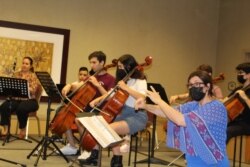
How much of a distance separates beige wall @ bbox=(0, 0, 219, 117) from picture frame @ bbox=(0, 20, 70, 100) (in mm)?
103

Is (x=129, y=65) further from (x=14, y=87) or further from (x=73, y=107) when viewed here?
(x=14, y=87)

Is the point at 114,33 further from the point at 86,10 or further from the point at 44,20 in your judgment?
the point at 44,20

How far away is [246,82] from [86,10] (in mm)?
3803

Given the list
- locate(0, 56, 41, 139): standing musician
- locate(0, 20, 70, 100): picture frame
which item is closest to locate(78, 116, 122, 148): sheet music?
locate(0, 56, 41, 139): standing musician

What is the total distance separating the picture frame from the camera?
6.79m

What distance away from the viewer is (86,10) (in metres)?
7.34

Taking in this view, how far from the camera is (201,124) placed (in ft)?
8.45

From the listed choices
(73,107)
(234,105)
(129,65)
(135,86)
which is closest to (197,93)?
(135,86)

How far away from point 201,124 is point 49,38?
4971 millimetres

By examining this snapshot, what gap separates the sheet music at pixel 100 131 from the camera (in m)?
2.69

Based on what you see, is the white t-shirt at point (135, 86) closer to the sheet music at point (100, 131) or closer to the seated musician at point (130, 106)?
the seated musician at point (130, 106)

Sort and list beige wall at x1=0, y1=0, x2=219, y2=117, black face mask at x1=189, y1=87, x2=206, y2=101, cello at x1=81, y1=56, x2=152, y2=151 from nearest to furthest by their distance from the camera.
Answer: black face mask at x1=189, y1=87, x2=206, y2=101 < cello at x1=81, y1=56, x2=152, y2=151 < beige wall at x1=0, y1=0, x2=219, y2=117

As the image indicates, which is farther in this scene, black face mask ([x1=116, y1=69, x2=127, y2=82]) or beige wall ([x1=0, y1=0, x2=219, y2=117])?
beige wall ([x1=0, y1=0, x2=219, y2=117])

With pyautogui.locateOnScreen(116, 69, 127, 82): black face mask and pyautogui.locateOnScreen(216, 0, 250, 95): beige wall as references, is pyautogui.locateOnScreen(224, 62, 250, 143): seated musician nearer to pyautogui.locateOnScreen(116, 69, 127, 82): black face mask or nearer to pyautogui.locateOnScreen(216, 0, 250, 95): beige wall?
pyautogui.locateOnScreen(116, 69, 127, 82): black face mask
